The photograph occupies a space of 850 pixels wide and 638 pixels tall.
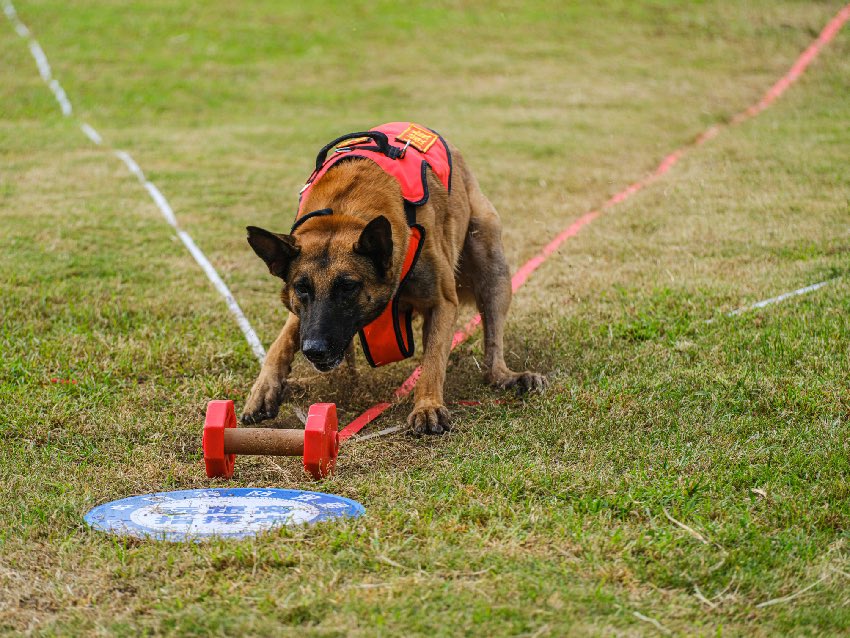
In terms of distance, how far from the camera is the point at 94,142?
1288 centimetres

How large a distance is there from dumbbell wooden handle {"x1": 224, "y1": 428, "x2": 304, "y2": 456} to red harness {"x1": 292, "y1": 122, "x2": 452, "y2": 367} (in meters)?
1.07

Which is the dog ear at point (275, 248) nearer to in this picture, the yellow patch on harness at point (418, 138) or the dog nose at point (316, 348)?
the dog nose at point (316, 348)

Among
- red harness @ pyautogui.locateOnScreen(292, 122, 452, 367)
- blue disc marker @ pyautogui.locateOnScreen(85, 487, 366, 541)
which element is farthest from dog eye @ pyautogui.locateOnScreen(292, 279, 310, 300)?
blue disc marker @ pyautogui.locateOnScreen(85, 487, 366, 541)

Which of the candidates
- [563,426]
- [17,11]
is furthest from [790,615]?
[17,11]

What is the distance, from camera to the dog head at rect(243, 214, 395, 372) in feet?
15.9

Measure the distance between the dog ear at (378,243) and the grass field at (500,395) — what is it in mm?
909

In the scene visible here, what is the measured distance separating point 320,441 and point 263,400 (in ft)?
3.62

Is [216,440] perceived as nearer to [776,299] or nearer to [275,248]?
[275,248]

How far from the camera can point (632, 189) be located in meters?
10.9

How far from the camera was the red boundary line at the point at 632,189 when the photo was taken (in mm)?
5562

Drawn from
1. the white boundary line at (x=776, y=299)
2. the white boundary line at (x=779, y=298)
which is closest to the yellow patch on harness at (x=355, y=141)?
the white boundary line at (x=776, y=299)

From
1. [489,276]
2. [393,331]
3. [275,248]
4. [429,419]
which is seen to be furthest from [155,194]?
[429,419]

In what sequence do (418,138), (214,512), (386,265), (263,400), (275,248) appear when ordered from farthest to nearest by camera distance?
(418,138) < (263,400) < (386,265) < (275,248) < (214,512)

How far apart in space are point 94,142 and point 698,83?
34.0 ft
